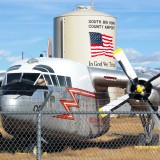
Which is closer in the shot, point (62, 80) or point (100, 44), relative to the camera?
point (62, 80)

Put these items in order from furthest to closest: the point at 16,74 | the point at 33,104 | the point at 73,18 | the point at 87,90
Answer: the point at 73,18 < the point at 87,90 < the point at 16,74 < the point at 33,104

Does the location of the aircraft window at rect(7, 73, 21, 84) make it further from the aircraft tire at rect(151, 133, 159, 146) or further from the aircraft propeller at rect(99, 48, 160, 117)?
the aircraft tire at rect(151, 133, 159, 146)

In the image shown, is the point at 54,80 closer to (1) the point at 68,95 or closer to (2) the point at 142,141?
(1) the point at 68,95

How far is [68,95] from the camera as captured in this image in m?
18.2

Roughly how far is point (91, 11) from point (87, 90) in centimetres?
1458

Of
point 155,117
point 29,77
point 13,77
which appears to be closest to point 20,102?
point 29,77

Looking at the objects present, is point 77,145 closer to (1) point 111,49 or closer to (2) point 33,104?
(2) point 33,104

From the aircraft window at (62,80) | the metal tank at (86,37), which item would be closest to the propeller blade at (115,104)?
the aircraft window at (62,80)

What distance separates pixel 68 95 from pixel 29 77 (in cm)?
155

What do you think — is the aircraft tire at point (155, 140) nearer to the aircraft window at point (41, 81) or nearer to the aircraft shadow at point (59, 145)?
the aircraft shadow at point (59, 145)

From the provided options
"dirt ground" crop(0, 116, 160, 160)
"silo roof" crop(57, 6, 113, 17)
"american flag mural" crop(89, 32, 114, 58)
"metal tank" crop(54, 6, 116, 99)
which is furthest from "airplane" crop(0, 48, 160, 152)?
"silo roof" crop(57, 6, 113, 17)

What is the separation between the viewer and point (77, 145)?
67.1 ft

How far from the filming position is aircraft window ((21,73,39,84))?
17.3 meters

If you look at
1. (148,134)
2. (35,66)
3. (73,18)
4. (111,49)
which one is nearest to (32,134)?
(35,66)
